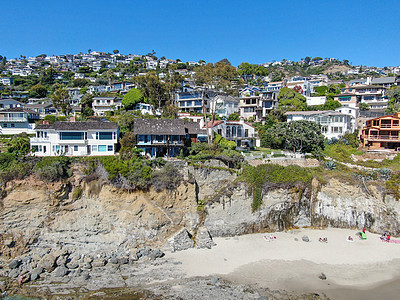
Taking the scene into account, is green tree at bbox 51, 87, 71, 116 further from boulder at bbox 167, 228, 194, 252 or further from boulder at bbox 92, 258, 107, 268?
boulder at bbox 167, 228, 194, 252

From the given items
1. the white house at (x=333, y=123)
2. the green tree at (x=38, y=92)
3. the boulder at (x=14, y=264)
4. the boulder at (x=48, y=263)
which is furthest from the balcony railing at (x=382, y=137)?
the green tree at (x=38, y=92)

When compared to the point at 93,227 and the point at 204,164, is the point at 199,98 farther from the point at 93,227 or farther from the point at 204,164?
the point at 93,227

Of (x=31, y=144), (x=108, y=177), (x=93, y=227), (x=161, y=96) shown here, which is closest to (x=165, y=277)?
(x=93, y=227)

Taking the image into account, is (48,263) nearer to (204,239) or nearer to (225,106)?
(204,239)

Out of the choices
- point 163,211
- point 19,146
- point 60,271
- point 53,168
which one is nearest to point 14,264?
point 60,271

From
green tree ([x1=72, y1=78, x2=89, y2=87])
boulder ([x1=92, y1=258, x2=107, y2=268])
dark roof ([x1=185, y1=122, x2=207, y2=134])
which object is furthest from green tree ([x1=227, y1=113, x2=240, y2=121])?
green tree ([x1=72, y1=78, x2=89, y2=87])

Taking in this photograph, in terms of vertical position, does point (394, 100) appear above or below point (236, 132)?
above
